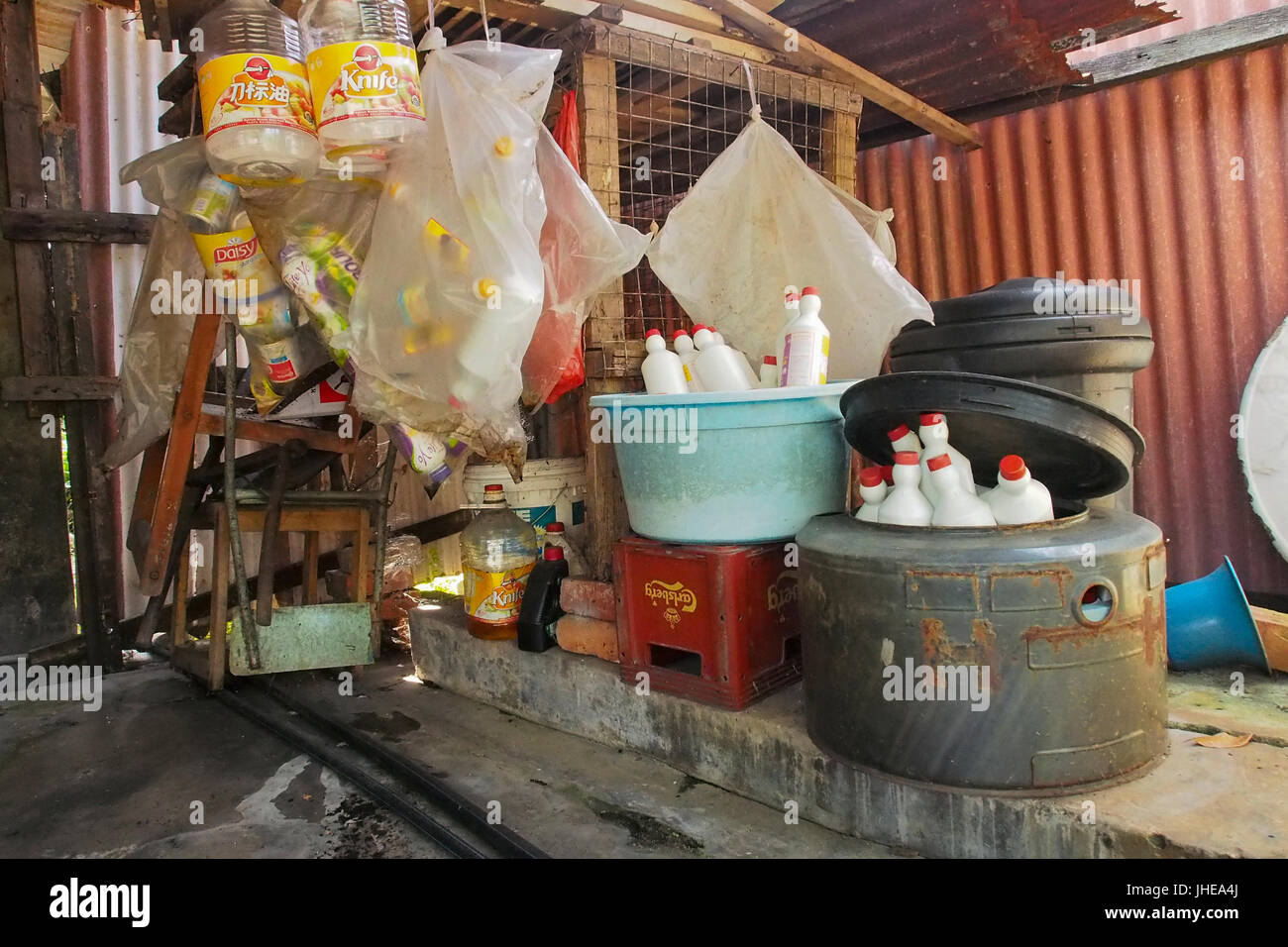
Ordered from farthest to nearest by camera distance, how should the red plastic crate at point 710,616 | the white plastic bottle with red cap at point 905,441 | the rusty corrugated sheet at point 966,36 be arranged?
the rusty corrugated sheet at point 966,36 < the red plastic crate at point 710,616 < the white plastic bottle with red cap at point 905,441

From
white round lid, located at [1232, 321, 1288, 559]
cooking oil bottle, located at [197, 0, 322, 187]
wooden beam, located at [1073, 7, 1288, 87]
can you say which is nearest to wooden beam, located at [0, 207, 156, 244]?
cooking oil bottle, located at [197, 0, 322, 187]

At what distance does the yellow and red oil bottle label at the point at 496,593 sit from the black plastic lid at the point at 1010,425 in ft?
4.95

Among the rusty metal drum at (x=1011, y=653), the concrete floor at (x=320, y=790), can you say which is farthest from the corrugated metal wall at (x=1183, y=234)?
the concrete floor at (x=320, y=790)

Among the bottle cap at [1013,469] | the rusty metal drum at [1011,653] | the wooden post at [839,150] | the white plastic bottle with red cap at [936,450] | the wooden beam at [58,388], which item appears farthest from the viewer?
the wooden beam at [58,388]

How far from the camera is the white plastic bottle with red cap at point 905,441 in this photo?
7.18 ft

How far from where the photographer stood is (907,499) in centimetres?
212

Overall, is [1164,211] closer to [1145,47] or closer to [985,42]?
[1145,47]

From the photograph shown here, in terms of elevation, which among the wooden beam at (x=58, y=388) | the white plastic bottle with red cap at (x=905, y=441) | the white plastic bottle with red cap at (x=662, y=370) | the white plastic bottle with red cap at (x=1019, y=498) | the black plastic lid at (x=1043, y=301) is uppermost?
the wooden beam at (x=58, y=388)

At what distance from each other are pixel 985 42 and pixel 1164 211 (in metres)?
1.05

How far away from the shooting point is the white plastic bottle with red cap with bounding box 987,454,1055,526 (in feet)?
6.50

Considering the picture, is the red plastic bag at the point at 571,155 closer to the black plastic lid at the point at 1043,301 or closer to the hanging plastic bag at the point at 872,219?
the hanging plastic bag at the point at 872,219

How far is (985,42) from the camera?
3562 mm

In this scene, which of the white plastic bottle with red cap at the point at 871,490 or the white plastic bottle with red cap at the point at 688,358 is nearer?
the white plastic bottle with red cap at the point at 871,490
